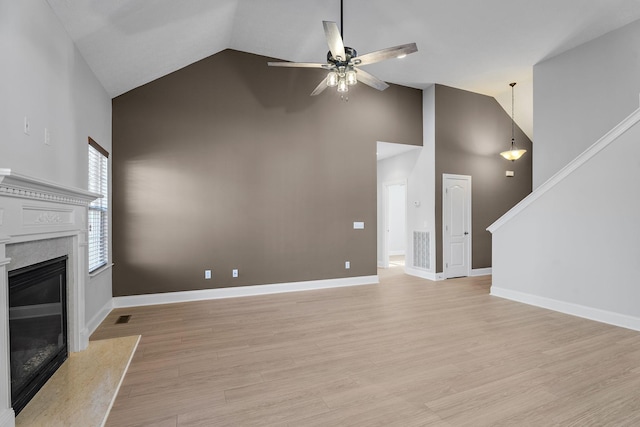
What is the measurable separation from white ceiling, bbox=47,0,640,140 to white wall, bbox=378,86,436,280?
3.72 feet

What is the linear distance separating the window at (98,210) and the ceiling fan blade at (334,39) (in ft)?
9.17

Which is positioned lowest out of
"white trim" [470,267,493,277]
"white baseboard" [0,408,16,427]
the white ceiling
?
"white trim" [470,267,493,277]

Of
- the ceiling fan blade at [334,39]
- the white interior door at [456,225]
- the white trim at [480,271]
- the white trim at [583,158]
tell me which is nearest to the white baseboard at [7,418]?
the ceiling fan blade at [334,39]

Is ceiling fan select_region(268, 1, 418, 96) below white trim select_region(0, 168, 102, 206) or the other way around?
the other way around

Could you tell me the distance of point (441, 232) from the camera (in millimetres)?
6609

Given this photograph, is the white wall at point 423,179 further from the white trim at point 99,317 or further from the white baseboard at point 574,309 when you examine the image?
the white trim at point 99,317

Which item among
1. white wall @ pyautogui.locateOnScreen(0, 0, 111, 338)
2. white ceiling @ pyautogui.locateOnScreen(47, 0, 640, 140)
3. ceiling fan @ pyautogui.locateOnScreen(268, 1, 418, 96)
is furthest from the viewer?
white ceiling @ pyautogui.locateOnScreen(47, 0, 640, 140)

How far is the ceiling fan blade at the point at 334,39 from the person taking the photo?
8.90 ft

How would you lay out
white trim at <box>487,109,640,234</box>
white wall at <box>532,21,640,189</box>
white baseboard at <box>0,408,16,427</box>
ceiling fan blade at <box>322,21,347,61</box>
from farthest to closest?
white wall at <box>532,21,640,189</box>
white trim at <box>487,109,640,234</box>
ceiling fan blade at <box>322,21,347,61</box>
white baseboard at <box>0,408,16,427</box>

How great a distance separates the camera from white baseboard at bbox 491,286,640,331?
366cm

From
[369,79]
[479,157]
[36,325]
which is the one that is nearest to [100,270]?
[36,325]

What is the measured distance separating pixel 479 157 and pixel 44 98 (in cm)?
717

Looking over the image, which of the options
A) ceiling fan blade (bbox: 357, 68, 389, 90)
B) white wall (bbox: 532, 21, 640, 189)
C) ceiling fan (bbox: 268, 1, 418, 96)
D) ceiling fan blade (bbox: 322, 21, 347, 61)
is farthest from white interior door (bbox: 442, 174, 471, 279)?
ceiling fan blade (bbox: 322, 21, 347, 61)

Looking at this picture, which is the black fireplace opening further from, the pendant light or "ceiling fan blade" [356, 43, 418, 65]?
the pendant light
